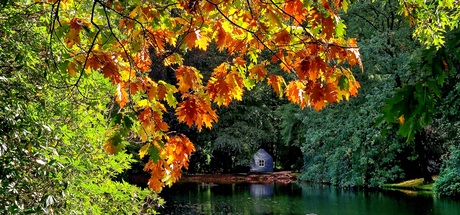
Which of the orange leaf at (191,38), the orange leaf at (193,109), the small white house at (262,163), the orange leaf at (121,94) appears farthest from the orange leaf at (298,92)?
the small white house at (262,163)

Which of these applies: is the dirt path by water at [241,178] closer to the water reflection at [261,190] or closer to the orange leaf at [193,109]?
the water reflection at [261,190]

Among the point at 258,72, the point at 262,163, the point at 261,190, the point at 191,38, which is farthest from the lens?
the point at 262,163

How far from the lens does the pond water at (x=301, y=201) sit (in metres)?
15.0

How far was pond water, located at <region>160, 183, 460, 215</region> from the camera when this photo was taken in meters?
15.0

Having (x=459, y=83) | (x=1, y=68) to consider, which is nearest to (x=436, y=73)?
(x=1, y=68)

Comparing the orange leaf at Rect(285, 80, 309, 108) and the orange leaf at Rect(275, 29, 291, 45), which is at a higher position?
the orange leaf at Rect(275, 29, 291, 45)

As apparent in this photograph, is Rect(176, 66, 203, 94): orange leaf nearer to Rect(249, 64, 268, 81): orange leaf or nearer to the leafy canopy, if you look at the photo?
the leafy canopy

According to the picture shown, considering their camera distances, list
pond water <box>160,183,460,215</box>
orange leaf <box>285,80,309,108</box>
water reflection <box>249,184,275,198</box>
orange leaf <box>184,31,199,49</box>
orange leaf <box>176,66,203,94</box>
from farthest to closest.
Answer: water reflection <box>249,184,275,198</box> < pond water <box>160,183,460,215</box> < orange leaf <box>285,80,309,108</box> < orange leaf <box>176,66,203,94</box> < orange leaf <box>184,31,199,49</box>

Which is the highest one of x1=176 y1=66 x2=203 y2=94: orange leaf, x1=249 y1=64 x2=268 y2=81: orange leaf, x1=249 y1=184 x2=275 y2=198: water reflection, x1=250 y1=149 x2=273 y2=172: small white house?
x1=250 y1=149 x2=273 y2=172: small white house

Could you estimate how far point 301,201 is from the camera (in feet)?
58.3

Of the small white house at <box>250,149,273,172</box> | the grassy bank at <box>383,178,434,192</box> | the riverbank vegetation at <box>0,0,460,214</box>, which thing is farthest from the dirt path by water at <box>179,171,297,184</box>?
the riverbank vegetation at <box>0,0,460,214</box>

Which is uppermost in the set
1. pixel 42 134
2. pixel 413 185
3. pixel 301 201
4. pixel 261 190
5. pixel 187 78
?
pixel 187 78

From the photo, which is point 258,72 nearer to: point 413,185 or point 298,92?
point 298,92

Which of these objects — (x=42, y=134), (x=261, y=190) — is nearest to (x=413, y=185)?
(x=261, y=190)
